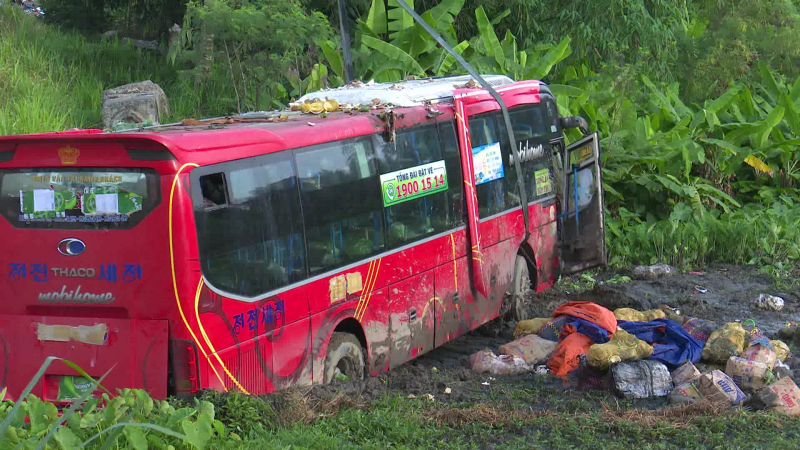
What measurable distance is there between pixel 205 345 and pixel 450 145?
12.5ft

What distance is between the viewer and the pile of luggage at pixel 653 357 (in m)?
7.41

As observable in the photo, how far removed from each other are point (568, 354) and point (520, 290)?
236 cm

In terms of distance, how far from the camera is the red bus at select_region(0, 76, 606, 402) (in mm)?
6000

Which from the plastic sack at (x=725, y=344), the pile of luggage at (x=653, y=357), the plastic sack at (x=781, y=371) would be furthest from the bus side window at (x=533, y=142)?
the plastic sack at (x=781, y=371)

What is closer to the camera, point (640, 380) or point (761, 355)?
point (640, 380)

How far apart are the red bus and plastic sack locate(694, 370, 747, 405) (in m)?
2.47

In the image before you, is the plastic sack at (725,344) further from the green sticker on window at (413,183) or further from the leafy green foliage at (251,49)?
the leafy green foliage at (251,49)

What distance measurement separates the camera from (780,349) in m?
8.69

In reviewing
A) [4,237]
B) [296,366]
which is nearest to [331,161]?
[296,366]

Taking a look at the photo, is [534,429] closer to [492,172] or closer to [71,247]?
[71,247]

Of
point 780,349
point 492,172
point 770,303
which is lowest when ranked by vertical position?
point 770,303

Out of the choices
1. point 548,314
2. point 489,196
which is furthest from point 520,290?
point 489,196

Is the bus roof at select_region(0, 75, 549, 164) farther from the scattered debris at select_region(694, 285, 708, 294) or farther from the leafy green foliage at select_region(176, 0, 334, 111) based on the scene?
the leafy green foliage at select_region(176, 0, 334, 111)

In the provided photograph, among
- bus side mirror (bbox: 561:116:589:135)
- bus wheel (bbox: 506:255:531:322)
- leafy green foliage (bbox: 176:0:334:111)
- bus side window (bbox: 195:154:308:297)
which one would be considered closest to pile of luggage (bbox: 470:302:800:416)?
bus wheel (bbox: 506:255:531:322)
